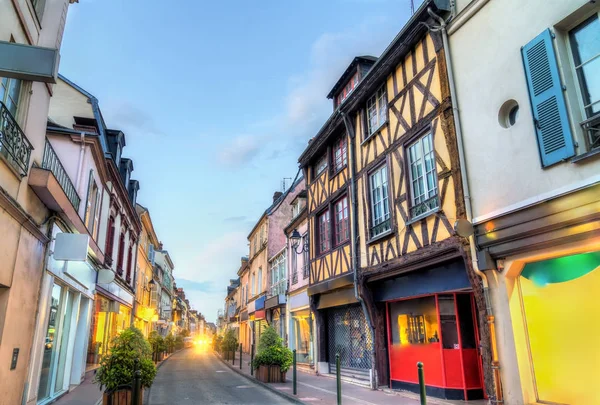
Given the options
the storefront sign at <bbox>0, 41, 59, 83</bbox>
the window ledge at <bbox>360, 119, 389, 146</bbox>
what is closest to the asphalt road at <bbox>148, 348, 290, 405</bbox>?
the window ledge at <bbox>360, 119, 389, 146</bbox>

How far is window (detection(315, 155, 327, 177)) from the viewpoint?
607 inches

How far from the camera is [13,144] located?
20.3 ft

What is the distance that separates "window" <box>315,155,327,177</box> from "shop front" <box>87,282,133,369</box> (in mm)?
8680

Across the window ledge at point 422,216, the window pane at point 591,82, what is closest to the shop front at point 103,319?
the window ledge at point 422,216

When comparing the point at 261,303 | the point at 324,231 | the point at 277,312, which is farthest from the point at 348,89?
the point at 261,303

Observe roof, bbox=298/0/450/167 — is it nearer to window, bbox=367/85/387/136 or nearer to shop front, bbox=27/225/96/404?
window, bbox=367/85/387/136


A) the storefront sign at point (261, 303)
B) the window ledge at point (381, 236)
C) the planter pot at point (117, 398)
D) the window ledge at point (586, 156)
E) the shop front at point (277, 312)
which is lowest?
the planter pot at point (117, 398)

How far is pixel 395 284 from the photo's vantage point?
34.2 ft

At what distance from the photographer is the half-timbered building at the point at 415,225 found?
329 inches

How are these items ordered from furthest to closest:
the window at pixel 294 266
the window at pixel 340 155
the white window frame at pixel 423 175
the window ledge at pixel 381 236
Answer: the window at pixel 294 266 → the window at pixel 340 155 → the window ledge at pixel 381 236 → the white window frame at pixel 423 175

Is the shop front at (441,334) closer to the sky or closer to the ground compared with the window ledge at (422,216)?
closer to the ground

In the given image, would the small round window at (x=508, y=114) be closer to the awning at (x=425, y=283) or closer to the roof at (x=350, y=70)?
the awning at (x=425, y=283)

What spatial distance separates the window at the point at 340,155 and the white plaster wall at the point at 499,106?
560 cm

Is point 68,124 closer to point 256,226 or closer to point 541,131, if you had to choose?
point 541,131
